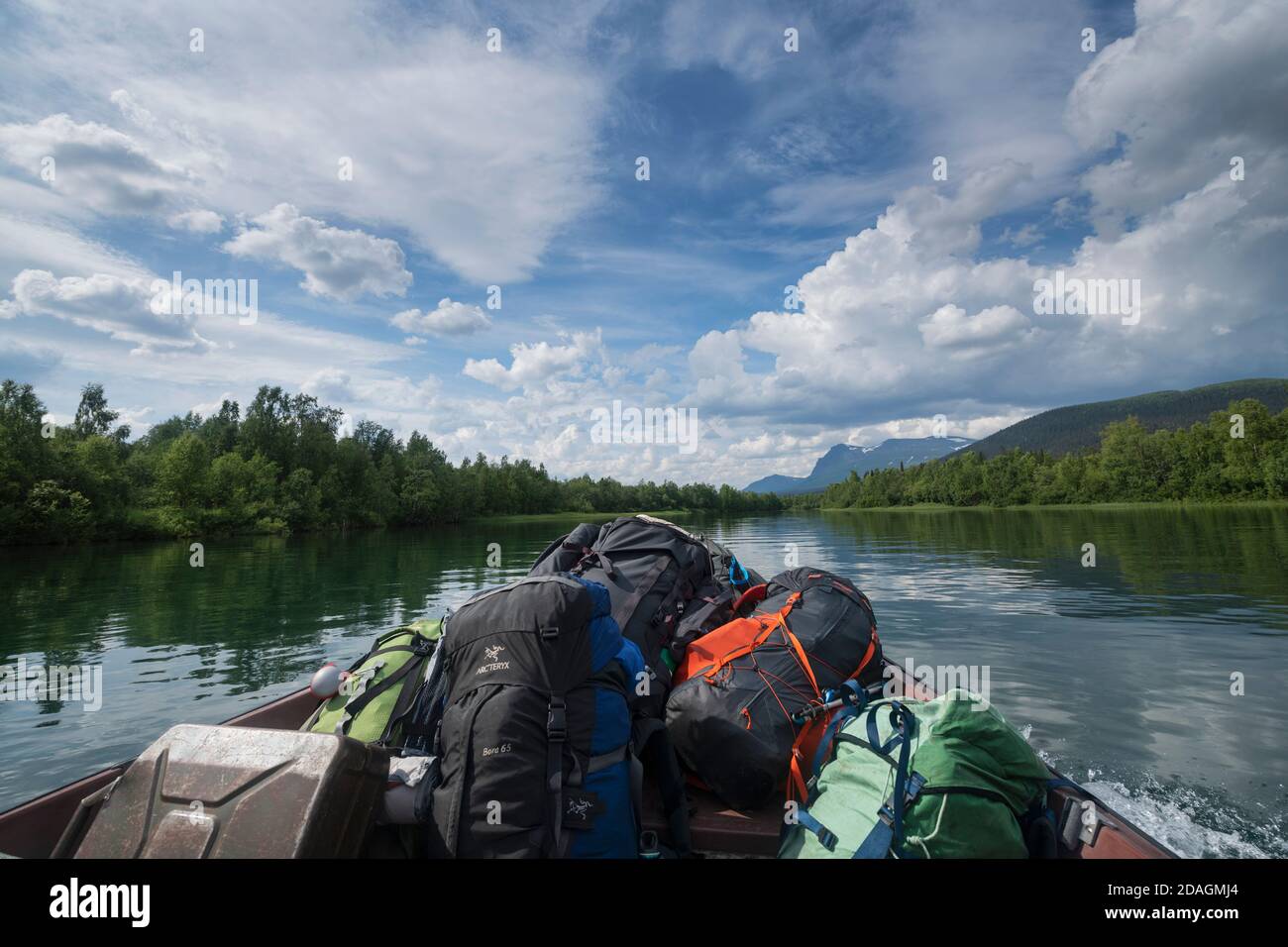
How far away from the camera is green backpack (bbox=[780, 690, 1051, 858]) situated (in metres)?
2.80

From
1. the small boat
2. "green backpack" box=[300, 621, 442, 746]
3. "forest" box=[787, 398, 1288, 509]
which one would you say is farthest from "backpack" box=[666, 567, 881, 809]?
"forest" box=[787, 398, 1288, 509]

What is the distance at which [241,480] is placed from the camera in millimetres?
70562

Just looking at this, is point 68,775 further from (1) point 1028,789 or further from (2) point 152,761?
(1) point 1028,789

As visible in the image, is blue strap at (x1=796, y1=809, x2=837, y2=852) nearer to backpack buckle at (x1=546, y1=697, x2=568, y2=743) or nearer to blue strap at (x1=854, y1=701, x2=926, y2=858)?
blue strap at (x1=854, y1=701, x2=926, y2=858)

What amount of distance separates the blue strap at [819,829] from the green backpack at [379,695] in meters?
2.32

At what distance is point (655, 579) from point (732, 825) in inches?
85.4

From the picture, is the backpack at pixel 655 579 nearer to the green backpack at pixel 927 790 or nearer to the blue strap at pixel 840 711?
the blue strap at pixel 840 711

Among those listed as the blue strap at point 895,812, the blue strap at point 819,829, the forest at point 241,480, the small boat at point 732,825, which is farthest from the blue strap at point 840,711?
the forest at point 241,480

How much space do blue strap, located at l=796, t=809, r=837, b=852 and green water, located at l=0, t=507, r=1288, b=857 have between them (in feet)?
12.7

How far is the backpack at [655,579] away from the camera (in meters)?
5.05

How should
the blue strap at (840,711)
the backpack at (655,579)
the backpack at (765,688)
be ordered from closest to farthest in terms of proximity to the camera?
the blue strap at (840,711) → the backpack at (765,688) → the backpack at (655,579)

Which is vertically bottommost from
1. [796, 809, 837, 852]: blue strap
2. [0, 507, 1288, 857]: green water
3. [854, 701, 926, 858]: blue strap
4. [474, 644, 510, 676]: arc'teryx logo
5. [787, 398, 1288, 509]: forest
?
[0, 507, 1288, 857]: green water
